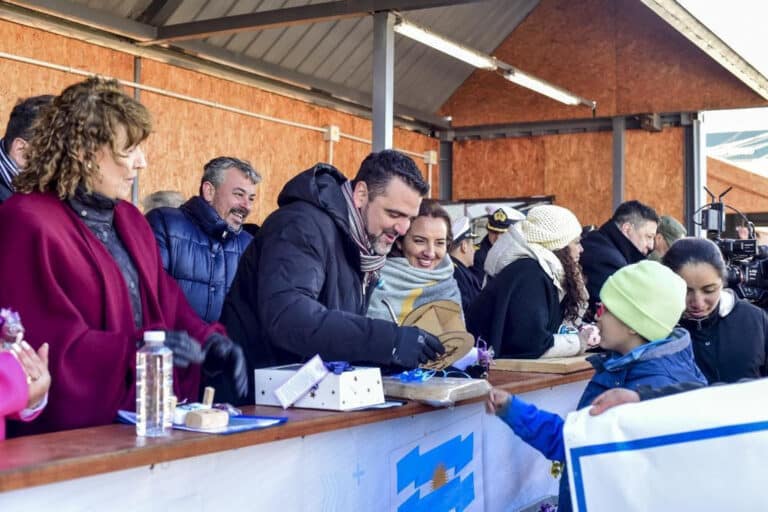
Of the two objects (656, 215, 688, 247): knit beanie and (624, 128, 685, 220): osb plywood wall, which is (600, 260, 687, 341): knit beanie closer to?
(656, 215, 688, 247): knit beanie

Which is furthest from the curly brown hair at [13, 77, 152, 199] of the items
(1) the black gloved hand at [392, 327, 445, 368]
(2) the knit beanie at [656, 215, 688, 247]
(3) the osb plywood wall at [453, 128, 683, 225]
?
(3) the osb plywood wall at [453, 128, 683, 225]

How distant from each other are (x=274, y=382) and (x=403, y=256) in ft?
4.43

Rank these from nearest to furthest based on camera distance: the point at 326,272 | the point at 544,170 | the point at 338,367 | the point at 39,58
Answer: the point at 338,367 < the point at 326,272 < the point at 39,58 < the point at 544,170

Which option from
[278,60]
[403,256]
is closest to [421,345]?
[403,256]

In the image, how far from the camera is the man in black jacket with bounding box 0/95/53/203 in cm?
296

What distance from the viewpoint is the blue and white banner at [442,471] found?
2.72 m

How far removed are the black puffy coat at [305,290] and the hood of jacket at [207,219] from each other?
1627mm

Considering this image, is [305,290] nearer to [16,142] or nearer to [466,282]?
[16,142]

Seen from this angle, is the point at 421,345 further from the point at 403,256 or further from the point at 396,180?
the point at 403,256

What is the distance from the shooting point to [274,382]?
256 cm

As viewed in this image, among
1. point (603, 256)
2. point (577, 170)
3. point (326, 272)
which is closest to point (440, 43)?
point (577, 170)

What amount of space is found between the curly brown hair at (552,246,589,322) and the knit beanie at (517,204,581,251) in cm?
4

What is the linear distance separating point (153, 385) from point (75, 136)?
596 millimetres

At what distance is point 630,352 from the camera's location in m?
2.56
